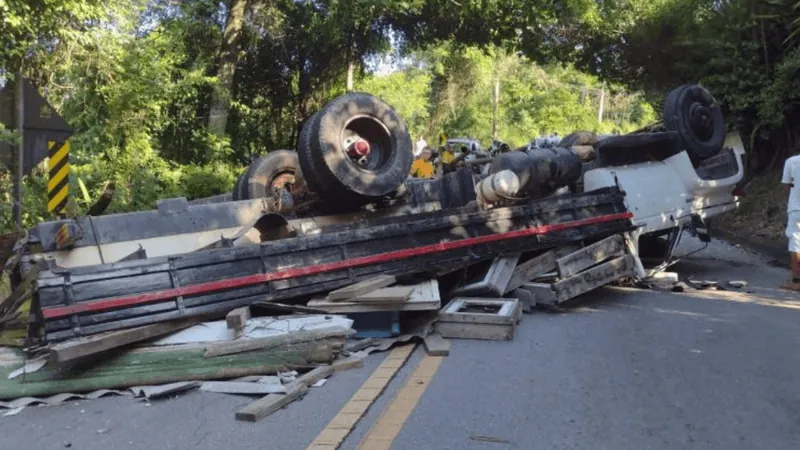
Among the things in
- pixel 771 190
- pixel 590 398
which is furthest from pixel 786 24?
pixel 590 398

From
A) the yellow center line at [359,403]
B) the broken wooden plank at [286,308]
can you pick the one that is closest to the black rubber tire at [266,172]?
the broken wooden plank at [286,308]

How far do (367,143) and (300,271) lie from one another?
6.47 ft

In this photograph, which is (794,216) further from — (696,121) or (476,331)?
(476,331)

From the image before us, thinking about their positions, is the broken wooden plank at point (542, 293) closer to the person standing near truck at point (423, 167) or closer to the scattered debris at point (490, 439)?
the scattered debris at point (490, 439)

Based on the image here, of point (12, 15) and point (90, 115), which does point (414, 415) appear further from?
point (90, 115)

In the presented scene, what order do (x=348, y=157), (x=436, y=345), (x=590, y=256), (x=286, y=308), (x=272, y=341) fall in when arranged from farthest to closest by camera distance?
(x=590, y=256) → (x=348, y=157) → (x=286, y=308) → (x=436, y=345) → (x=272, y=341)

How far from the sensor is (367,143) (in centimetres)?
734

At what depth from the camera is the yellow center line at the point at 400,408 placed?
379cm

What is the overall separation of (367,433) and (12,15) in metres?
9.03

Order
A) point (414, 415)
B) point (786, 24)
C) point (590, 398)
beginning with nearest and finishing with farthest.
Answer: point (414, 415), point (590, 398), point (786, 24)

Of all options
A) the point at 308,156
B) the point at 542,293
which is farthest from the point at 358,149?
the point at 542,293

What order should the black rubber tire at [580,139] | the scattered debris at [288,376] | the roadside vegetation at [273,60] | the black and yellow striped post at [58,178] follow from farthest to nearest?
the roadside vegetation at [273,60], the black rubber tire at [580,139], the black and yellow striped post at [58,178], the scattered debris at [288,376]

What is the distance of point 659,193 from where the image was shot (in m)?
8.77

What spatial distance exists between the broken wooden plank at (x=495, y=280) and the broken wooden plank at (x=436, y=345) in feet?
3.34
